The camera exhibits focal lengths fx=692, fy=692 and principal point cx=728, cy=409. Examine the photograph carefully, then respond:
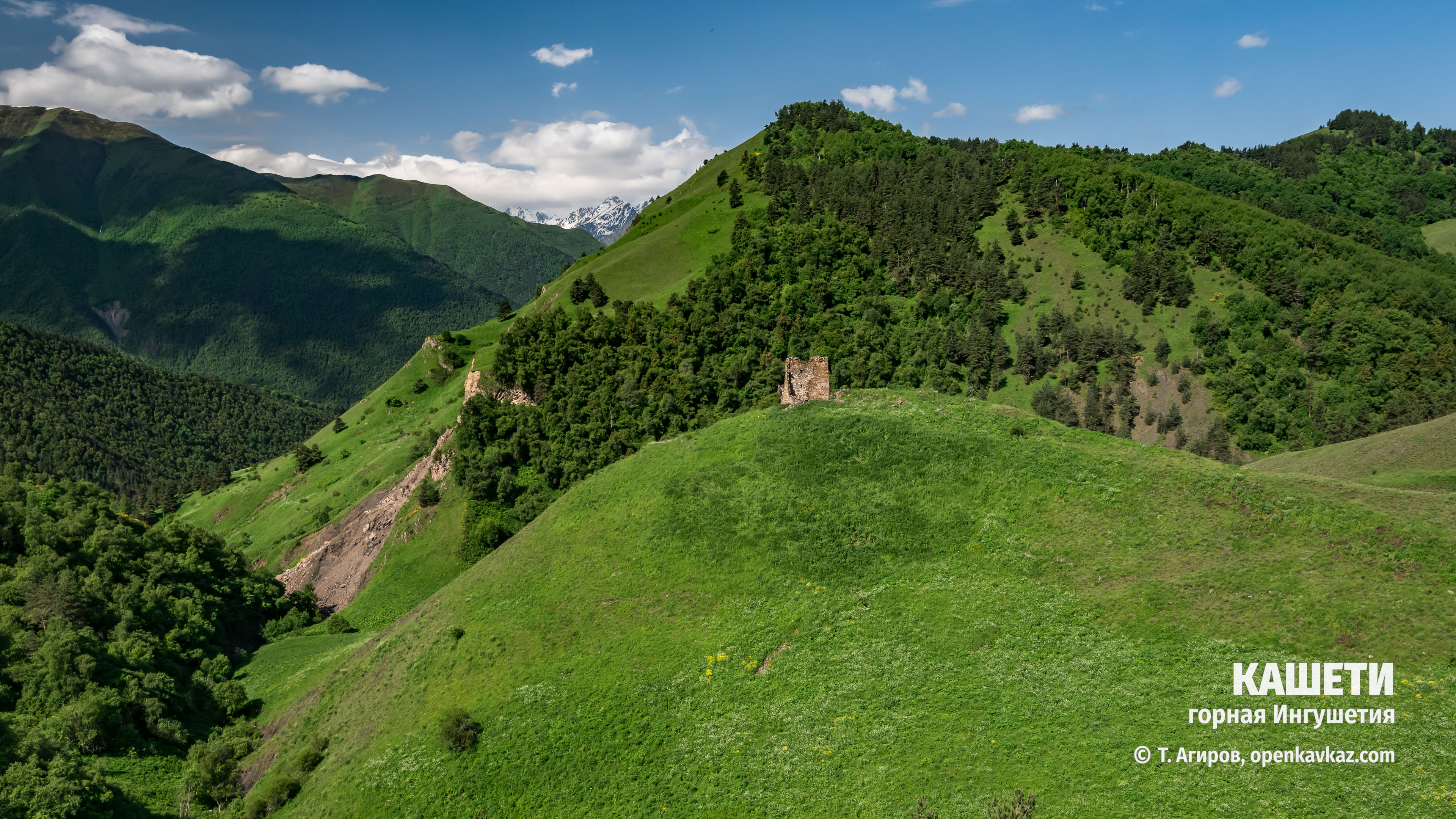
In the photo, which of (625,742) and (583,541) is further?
(583,541)

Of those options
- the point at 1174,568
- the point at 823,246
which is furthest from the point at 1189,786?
the point at 823,246

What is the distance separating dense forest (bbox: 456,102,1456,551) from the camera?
344 feet

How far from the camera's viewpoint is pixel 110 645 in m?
64.3

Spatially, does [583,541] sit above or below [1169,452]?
below

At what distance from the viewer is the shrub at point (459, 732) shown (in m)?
39.3

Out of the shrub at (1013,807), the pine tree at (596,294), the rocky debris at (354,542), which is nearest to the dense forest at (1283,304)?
the pine tree at (596,294)

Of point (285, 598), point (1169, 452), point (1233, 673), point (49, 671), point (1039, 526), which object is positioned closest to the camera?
point (1233, 673)

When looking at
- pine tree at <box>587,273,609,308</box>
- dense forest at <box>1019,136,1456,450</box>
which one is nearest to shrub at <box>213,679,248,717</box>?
pine tree at <box>587,273,609,308</box>

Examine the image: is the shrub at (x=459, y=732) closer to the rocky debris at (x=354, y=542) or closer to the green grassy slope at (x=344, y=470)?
the rocky debris at (x=354, y=542)

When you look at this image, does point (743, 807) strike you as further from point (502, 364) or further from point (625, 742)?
point (502, 364)

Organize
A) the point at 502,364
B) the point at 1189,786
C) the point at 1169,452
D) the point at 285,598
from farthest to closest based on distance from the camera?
1. the point at 502,364
2. the point at 285,598
3. the point at 1169,452
4. the point at 1189,786

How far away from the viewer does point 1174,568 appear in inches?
1495

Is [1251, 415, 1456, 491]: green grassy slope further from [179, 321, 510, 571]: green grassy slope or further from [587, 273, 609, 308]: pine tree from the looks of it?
[179, 321, 510, 571]: green grassy slope

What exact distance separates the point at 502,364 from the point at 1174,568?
315 ft
